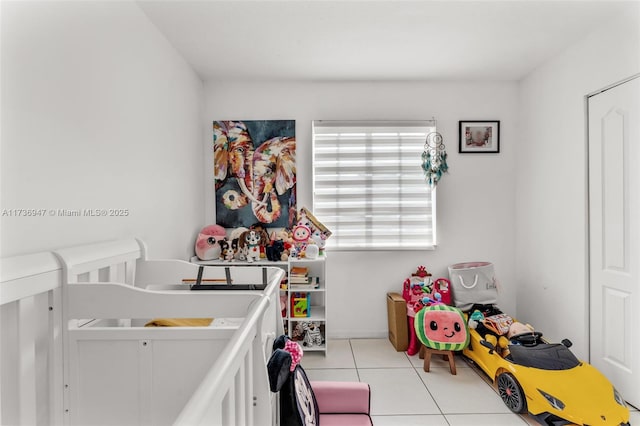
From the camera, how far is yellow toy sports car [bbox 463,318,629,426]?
1.95 m

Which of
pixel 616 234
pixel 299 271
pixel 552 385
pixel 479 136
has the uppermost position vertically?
pixel 479 136

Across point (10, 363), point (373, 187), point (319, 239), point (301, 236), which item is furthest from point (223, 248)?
point (10, 363)

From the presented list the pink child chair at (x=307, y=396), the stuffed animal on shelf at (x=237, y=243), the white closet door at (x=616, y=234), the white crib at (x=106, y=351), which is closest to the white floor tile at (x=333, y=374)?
the pink child chair at (x=307, y=396)

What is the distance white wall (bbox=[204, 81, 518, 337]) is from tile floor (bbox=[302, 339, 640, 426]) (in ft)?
1.41

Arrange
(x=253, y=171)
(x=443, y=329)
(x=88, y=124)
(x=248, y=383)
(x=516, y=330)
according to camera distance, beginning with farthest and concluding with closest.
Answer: (x=253, y=171) < (x=443, y=329) < (x=516, y=330) < (x=88, y=124) < (x=248, y=383)

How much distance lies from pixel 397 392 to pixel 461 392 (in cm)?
43

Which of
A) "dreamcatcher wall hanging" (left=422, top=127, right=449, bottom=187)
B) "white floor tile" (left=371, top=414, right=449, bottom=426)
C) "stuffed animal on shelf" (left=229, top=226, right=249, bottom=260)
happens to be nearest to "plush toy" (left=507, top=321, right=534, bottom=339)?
"white floor tile" (left=371, top=414, right=449, bottom=426)

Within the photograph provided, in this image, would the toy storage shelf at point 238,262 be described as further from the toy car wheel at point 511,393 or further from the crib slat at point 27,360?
the crib slat at point 27,360

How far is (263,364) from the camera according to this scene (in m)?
1.09

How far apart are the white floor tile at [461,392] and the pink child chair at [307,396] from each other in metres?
0.77

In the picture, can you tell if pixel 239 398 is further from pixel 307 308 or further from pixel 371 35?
pixel 371 35

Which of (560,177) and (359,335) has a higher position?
(560,177)

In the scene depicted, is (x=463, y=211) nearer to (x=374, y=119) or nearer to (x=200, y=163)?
(x=374, y=119)

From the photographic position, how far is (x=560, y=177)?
2.86m
